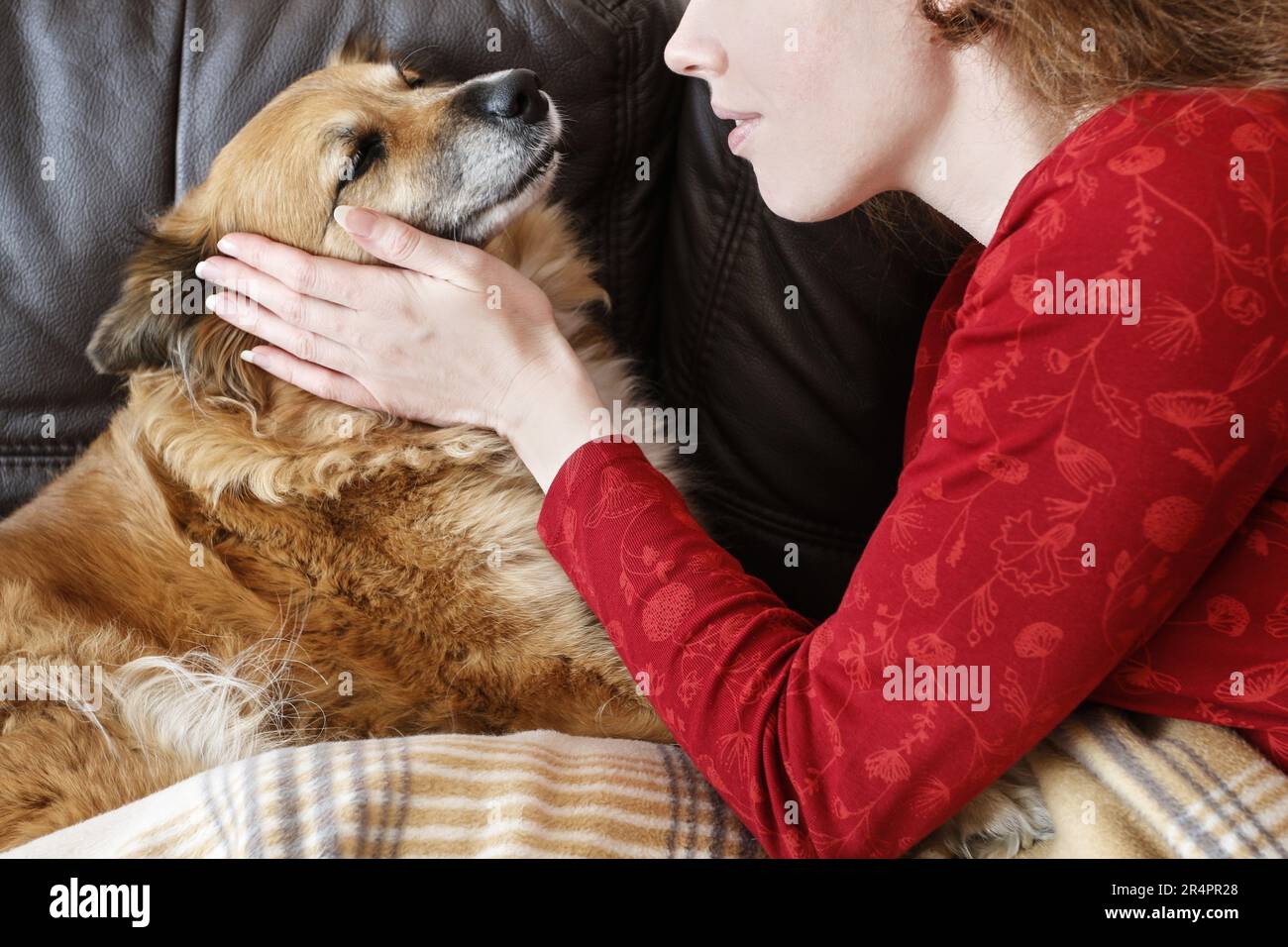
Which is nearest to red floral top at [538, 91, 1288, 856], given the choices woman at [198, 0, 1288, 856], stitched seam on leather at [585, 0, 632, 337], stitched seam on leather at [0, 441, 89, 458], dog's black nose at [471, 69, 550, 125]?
woman at [198, 0, 1288, 856]

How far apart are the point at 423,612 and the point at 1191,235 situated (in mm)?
923

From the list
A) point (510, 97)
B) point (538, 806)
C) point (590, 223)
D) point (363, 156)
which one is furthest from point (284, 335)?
point (538, 806)

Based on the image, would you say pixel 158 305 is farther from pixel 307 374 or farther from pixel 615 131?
pixel 615 131

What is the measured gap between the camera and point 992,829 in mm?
1067

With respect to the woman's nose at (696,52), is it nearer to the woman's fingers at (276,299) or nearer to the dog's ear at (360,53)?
the woman's fingers at (276,299)

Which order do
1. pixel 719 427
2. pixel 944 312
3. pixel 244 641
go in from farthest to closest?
pixel 719 427
pixel 944 312
pixel 244 641

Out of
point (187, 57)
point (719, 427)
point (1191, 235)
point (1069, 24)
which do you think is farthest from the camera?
point (719, 427)

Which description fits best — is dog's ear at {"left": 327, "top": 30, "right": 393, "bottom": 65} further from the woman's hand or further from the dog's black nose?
the woman's hand

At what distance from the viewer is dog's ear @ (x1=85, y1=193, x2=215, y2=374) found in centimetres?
136

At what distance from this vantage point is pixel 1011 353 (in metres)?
0.80

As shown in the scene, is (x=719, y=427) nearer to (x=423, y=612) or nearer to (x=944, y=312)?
(x=944, y=312)

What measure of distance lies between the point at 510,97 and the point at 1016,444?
884 mm

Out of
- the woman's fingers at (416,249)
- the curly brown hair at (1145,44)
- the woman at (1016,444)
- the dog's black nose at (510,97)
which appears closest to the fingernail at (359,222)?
the woman's fingers at (416,249)
